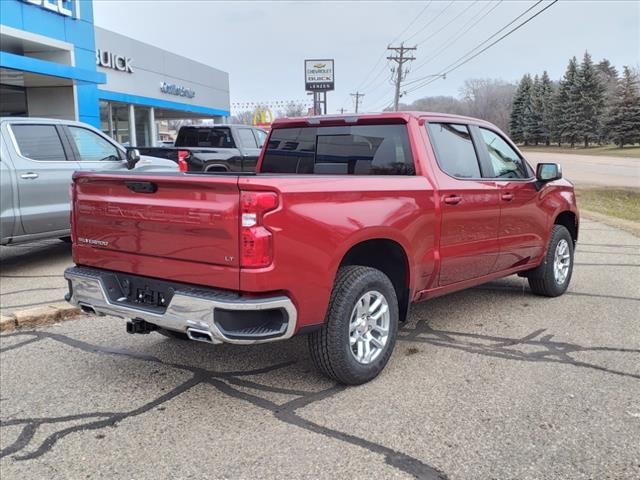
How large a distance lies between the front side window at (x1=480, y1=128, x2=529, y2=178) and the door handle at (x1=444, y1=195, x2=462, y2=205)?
33.8 inches

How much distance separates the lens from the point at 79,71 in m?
18.1

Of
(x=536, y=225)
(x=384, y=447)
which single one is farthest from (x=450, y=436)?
(x=536, y=225)

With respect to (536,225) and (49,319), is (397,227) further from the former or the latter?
(49,319)

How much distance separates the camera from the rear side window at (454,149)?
484 centimetres

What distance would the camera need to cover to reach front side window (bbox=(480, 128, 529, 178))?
5.52 metres

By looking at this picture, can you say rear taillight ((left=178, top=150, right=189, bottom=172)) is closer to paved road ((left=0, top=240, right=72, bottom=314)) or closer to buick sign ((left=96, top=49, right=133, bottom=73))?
paved road ((left=0, top=240, right=72, bottom=314))

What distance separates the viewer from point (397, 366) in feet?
14.5

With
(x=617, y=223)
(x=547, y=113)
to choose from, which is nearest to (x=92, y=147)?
(x=617, y=223)

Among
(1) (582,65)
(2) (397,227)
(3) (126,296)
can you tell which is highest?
(1) (582,65)

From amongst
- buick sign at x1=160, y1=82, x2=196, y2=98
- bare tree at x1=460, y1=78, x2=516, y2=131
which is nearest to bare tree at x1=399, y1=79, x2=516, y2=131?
bare tree at x1=460, y1=78, x2=516, y2=131

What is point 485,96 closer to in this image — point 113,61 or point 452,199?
point 113,61

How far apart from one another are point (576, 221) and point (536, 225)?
1.20m

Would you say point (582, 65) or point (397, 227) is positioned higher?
point (582, 65)

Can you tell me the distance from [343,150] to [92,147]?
16.2 ft
